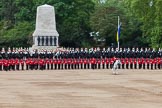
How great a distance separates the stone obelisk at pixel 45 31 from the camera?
49219mm

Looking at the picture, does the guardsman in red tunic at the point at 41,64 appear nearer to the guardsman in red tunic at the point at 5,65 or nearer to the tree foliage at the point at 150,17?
the guardsman in red tunic at the point at 5,65

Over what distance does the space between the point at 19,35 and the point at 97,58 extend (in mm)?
29346

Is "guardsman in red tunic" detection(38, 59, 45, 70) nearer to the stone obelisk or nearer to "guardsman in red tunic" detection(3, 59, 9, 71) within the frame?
"guardsman in red tunic" detection(3, 59, 9, 71)

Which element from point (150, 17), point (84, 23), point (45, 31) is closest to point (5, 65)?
point (45, 31)

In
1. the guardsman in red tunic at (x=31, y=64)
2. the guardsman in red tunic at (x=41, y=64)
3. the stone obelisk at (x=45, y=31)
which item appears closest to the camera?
the guardsman in red tunic at (x=31, y=64)

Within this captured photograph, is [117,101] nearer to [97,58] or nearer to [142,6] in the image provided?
[97,58]

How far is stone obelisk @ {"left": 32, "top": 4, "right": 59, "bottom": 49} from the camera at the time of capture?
161 feet

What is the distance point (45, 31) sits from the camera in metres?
50.0

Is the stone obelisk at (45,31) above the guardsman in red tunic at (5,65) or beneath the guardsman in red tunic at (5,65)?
above

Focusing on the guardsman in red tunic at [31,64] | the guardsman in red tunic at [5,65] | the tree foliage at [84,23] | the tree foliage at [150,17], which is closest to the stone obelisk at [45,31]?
the guardsman in red tunic at [31,64]

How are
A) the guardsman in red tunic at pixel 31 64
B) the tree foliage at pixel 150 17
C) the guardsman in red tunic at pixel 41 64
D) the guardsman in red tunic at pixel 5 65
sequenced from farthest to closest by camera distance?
the tree foliage at pixel 150 17
the guardsman in red tunic at pixel 41 64
the guardsman in red tunic at pixel 31 64
the guardsman in red tunic at pixel 5 65

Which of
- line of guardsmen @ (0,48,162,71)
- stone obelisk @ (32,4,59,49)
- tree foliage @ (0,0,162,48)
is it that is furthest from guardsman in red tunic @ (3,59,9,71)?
tree foliage @ (0,0,162,48)

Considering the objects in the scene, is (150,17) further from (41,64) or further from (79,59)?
(41,64)

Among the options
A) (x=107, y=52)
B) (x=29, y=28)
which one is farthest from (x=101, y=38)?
(x=107, y=52)
